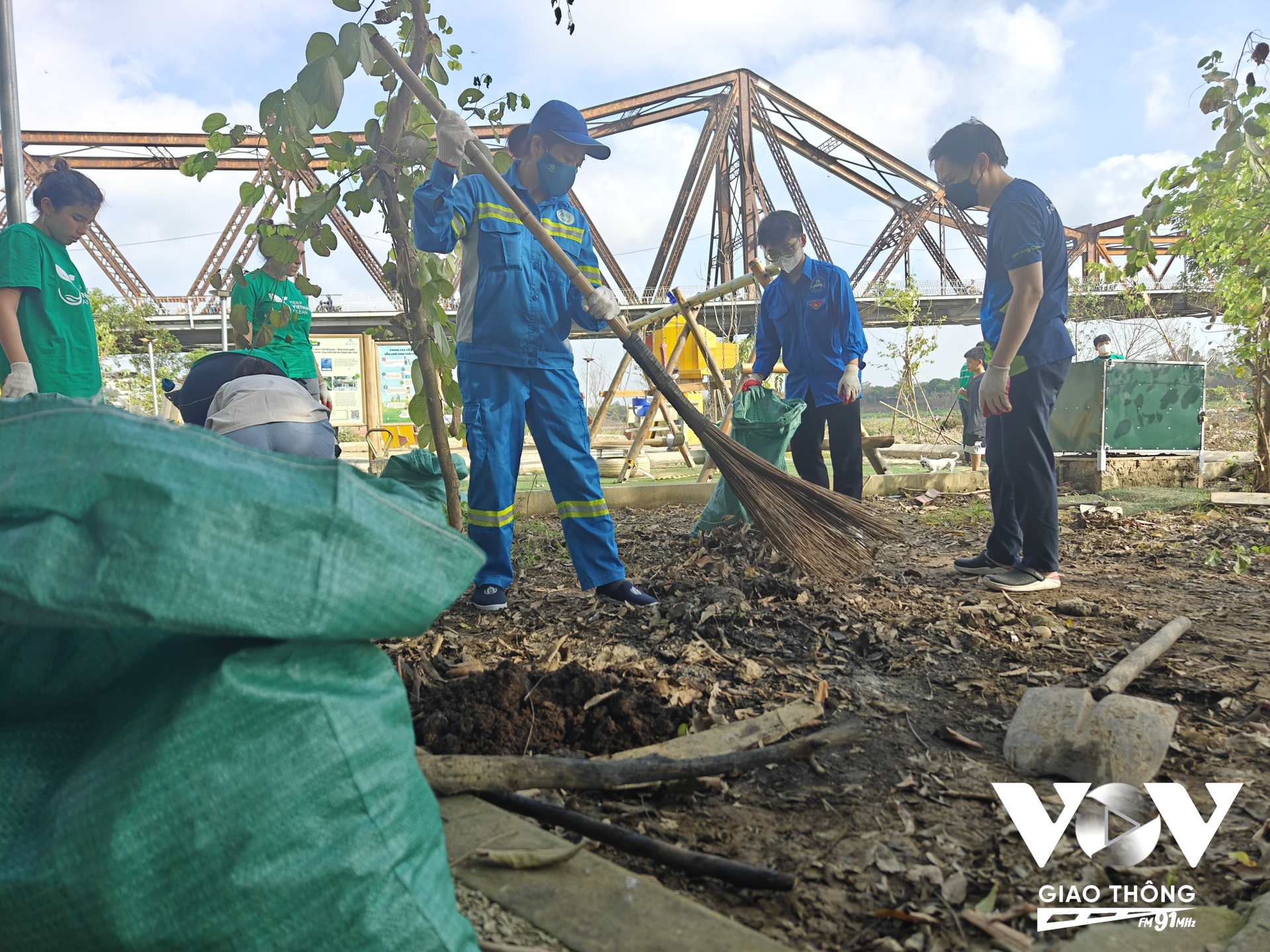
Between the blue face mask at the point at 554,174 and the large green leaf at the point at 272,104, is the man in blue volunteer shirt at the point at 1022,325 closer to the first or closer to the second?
the blue face mask at the point at 554,174

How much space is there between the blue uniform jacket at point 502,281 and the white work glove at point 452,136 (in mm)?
87

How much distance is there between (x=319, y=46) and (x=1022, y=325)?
2859mm

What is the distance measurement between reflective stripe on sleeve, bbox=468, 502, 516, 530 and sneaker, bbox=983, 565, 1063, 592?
2.20 m

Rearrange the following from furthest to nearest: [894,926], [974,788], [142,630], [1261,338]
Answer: [1261,338], [974,788], [894,926], [142,630]

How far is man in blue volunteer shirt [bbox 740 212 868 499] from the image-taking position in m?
4.39

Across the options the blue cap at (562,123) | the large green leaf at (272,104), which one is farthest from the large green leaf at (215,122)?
the blue cap at (562,123)

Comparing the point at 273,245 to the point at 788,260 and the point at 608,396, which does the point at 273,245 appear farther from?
the point at 608,396

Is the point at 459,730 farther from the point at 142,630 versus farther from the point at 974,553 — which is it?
the point at 974,553

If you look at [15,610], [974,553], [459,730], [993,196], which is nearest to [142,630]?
[15,610]

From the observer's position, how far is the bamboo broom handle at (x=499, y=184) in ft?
8.31

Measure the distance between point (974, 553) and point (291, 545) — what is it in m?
4.44

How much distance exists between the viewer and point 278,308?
316cm

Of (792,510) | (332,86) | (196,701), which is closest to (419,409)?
(332,86)

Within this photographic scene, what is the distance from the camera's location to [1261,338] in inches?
230
